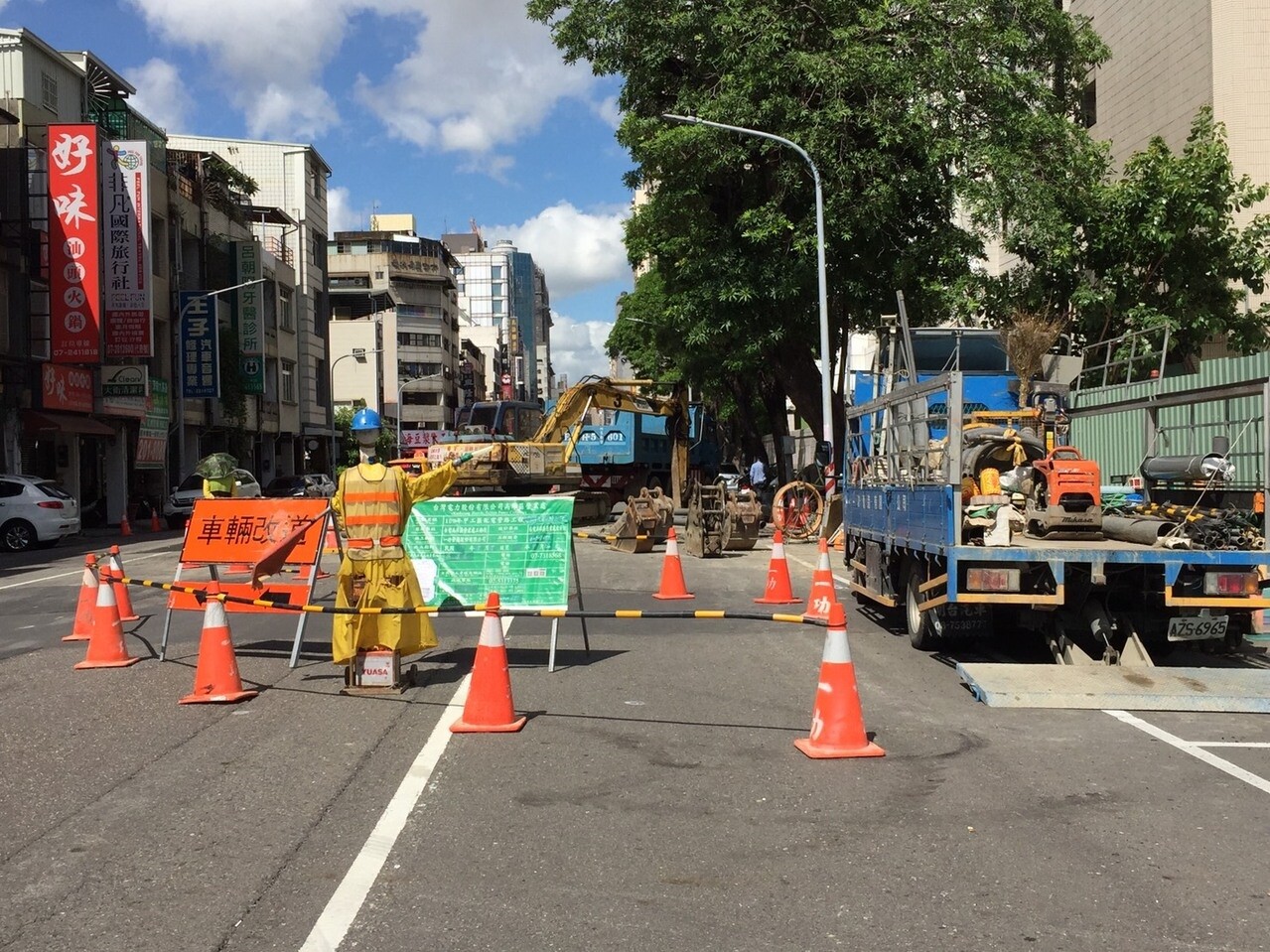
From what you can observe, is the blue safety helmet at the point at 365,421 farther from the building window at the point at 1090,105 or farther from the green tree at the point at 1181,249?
the building window at the point at 1090,105

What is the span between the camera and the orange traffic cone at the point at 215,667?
316 inches

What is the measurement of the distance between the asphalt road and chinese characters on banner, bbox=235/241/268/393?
39.5 metres

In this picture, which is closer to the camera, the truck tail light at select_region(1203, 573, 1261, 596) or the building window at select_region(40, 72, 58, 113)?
the truck tail light at select_region(1203, 573, 1261, 596)

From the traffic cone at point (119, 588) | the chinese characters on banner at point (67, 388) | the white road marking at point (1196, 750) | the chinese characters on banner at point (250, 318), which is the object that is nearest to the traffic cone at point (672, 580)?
the traffic cone at point (119, 588)

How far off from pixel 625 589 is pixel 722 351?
15.9 metres

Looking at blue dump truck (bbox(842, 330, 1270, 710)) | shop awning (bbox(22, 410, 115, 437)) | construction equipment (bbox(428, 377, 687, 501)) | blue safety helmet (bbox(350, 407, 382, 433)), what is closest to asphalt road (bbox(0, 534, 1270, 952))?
blue dump truck (bbox(842, 330, 1270, 710))

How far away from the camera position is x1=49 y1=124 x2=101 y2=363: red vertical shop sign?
102 ft

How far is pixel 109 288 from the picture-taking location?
33.1m

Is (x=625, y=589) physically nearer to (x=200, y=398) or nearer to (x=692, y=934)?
(x=692, y=934)

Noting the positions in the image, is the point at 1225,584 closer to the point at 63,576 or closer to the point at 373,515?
the point at 373,515

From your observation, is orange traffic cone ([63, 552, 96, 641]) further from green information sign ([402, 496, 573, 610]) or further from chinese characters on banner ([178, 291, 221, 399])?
chinese characters on banner ([178, 291, 221, 399])

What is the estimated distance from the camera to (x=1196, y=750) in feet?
21.8

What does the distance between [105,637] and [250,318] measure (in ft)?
129

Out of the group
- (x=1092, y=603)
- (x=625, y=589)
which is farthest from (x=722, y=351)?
(x=1092, y=603)
